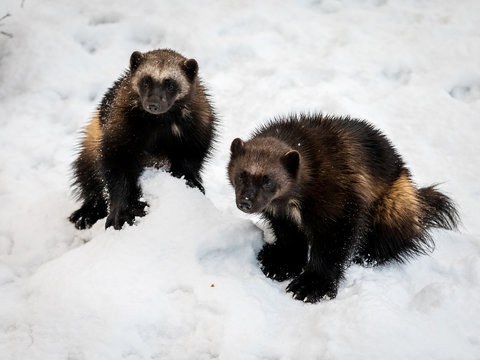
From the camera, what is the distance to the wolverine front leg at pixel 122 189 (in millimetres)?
3504

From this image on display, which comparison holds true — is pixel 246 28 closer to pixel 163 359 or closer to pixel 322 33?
pixel 322 33

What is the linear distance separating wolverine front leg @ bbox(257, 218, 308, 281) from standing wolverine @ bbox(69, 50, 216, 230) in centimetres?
76

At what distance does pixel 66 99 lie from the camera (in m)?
5.75

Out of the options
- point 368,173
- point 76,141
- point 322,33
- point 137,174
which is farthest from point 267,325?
point 322,33

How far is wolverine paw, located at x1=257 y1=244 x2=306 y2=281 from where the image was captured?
3.29 metres

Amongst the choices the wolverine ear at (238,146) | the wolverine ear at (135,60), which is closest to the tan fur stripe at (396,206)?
the wolverine ear at (238,146)

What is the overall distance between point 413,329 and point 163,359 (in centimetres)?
110

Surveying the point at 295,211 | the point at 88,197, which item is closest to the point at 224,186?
the point at 88,197

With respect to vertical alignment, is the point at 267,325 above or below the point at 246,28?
above

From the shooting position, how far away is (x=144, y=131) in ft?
12.0

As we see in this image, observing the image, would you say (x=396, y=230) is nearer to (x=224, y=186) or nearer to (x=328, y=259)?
(x=328, y=259)

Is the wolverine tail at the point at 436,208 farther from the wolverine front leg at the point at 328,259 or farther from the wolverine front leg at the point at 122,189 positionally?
the wolverine front leg at the point at 122,189

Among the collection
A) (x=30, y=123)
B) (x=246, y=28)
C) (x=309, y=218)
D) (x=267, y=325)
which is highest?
(x=309, y=218)

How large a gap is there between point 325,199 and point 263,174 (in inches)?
13.8
